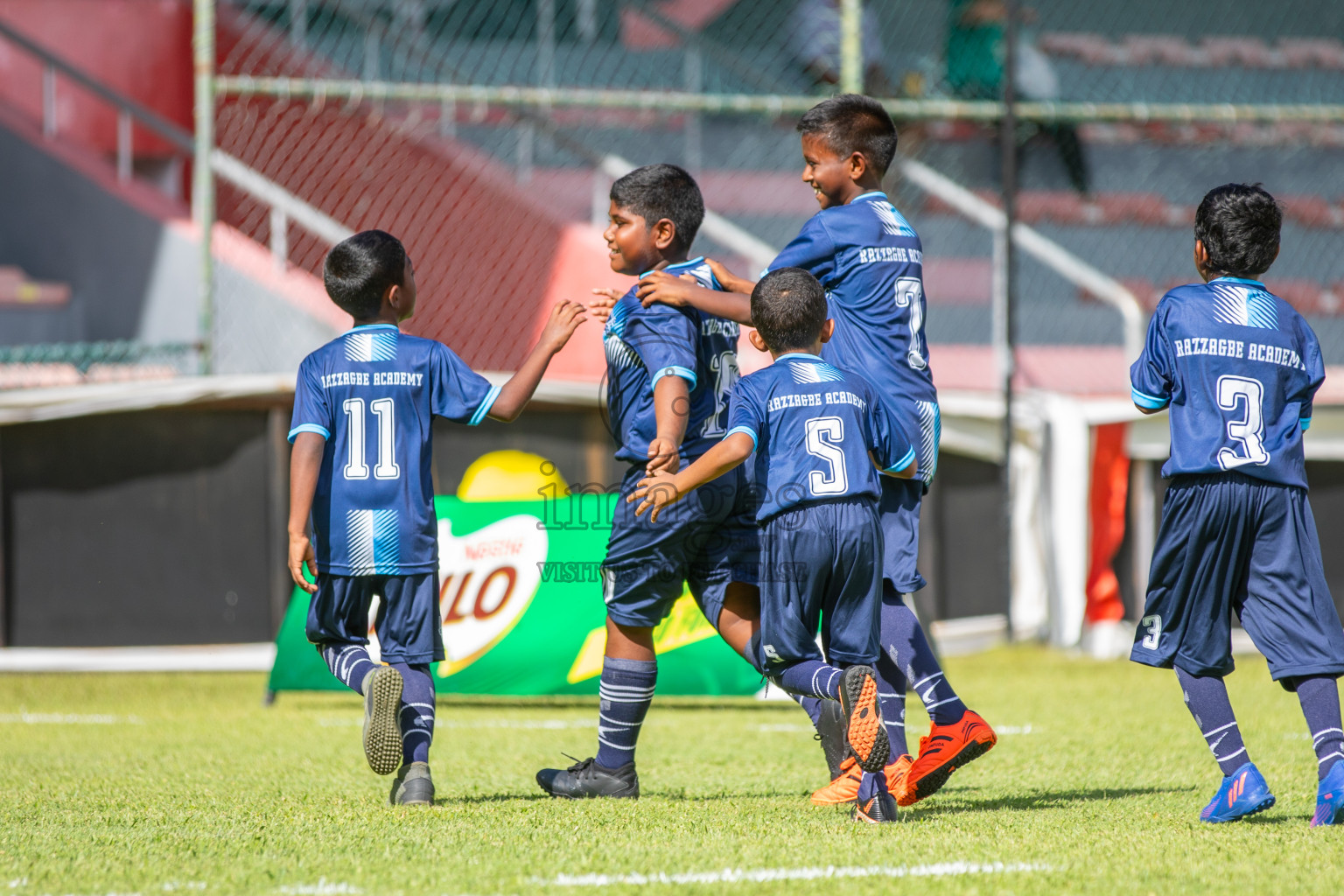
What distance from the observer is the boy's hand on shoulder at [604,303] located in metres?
3.97

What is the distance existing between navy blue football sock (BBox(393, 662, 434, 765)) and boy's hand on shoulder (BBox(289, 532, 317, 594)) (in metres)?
0.34

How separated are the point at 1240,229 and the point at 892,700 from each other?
4.97ft

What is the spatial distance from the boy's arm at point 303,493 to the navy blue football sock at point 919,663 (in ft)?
5.01

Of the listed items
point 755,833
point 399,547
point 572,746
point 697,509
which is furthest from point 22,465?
point 755,833

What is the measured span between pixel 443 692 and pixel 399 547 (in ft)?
8.60

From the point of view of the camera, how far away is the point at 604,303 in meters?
4.00

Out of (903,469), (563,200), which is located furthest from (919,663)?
(563,200)

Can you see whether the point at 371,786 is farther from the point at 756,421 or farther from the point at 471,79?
the point at 471,79

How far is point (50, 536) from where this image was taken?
24.6 ft

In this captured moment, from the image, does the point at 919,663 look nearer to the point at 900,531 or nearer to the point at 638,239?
the point at 900,531

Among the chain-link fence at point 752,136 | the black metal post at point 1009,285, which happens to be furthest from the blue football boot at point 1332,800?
the chain-link fence at point 752,136

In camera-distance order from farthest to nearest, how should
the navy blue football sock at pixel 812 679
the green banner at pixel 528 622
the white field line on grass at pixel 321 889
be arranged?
1. the green banner at pixel 528 622
2. the navy blue football sock at pixel 812 679
3. the white field line on grass at pixel 321 889

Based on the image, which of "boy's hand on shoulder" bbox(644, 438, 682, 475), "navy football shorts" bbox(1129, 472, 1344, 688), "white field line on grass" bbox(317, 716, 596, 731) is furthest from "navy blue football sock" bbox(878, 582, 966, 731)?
"white field line on grass" bbox(317, 716, 596, 731)

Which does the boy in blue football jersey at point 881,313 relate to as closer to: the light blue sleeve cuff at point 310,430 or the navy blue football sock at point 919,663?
the navy blue football sock at point 919,663
